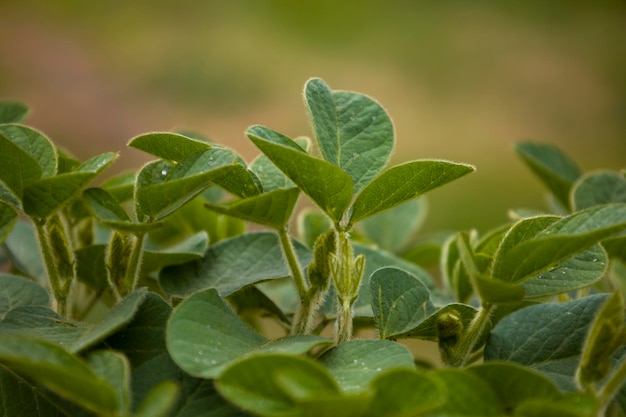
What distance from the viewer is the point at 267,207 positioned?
43 cm

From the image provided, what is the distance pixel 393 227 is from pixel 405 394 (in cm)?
52

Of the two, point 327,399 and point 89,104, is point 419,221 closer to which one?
point 327,399

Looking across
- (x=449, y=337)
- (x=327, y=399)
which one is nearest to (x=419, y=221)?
(x=449, y=337)

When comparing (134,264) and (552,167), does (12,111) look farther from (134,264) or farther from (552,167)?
(552,167)

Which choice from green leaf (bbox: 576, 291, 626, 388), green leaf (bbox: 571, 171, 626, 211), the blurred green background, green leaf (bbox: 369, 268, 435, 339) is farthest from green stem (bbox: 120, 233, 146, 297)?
the blurred green background

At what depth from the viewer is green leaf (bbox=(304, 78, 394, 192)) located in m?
0.48

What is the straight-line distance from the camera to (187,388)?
388 millimetres

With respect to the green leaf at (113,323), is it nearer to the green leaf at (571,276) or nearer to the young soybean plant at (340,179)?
the young soybean plant at (340,179)

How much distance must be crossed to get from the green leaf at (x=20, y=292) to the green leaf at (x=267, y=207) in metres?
0.17

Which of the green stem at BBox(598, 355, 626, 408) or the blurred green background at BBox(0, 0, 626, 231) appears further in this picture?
the blurred green background at BBox(0, 0, 626, 231)

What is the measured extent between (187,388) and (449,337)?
0.15 metres

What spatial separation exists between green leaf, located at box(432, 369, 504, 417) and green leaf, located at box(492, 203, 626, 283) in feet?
0.25

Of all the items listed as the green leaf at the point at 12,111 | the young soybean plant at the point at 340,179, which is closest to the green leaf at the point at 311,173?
the young soybean plant at the point at 340,179

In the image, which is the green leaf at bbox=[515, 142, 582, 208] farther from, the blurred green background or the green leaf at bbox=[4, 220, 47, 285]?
the blurred green background
